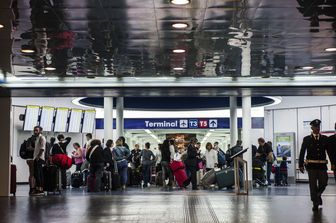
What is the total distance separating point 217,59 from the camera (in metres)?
12.5

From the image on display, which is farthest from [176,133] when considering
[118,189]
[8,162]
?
[8,162]

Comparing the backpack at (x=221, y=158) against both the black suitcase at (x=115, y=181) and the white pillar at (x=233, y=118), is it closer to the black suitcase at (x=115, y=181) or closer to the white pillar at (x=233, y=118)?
the white pillar at (x=233, y=118)

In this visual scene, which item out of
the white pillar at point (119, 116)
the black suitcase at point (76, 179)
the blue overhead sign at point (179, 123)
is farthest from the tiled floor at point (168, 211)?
the blue overhead sign at point (179, 123)

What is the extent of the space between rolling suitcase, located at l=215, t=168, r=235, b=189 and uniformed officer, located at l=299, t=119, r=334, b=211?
7.52 meters

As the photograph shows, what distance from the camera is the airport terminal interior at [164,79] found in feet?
28.7

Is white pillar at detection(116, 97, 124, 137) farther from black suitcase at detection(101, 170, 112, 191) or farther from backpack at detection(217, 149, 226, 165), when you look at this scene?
black suitcase at detection(101, 170, 112, 191)

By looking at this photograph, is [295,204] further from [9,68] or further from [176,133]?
[176,133]

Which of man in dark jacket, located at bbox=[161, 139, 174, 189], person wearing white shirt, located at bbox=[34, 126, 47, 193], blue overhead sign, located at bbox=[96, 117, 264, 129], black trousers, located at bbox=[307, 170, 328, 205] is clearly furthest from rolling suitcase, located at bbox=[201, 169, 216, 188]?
blue overhead sign, located at bbox=[96, 117, 264, 129]

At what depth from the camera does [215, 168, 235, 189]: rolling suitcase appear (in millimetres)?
18422

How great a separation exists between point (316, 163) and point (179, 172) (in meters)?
8.63

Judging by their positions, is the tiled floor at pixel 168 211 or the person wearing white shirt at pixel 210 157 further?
the person wearing white shirt at pixel 210 157

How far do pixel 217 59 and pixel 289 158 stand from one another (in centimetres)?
1428

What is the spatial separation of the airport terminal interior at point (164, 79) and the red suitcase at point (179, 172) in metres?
0.04

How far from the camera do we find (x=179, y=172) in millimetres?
18906
